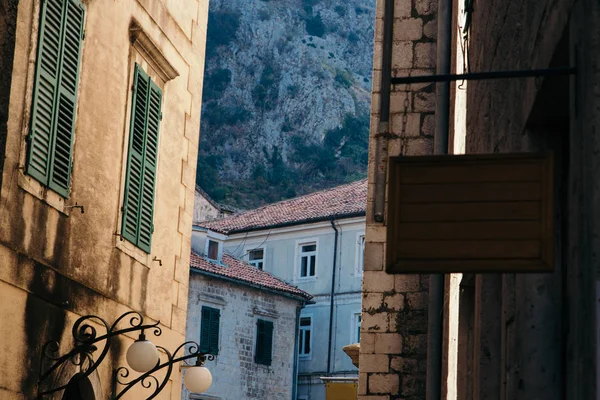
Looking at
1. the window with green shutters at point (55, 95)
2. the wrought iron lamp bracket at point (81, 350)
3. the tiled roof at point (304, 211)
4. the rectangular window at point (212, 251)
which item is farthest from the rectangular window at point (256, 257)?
the window with green shutters at point (55, 95)

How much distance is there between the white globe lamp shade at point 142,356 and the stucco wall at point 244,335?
80.6ft

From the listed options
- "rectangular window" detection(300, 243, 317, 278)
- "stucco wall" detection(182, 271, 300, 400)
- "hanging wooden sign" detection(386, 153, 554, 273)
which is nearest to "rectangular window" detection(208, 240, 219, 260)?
"stucco wall" detection(182, 271, 300, 400)

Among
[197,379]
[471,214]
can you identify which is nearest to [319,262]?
[197,379]

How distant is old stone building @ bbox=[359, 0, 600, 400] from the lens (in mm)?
3877

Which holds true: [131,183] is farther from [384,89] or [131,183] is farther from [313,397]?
[313,397]

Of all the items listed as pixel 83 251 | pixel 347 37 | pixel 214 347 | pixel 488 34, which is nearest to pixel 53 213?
pixel 83 251

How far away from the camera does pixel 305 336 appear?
39.2 metres

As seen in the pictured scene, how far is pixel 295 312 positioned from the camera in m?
37.4

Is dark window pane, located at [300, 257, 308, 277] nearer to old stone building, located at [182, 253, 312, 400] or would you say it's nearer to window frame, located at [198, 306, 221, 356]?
old stone building, located at [182, 253, 312, 400]

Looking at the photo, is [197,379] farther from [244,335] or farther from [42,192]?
[244,335]

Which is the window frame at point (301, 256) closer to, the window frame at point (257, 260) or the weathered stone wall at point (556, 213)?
the window frame at point (257, 260)

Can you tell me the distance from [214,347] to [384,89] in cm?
2932

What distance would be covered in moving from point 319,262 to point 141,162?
2880 cm

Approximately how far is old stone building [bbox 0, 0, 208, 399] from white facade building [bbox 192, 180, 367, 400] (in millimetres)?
24147
